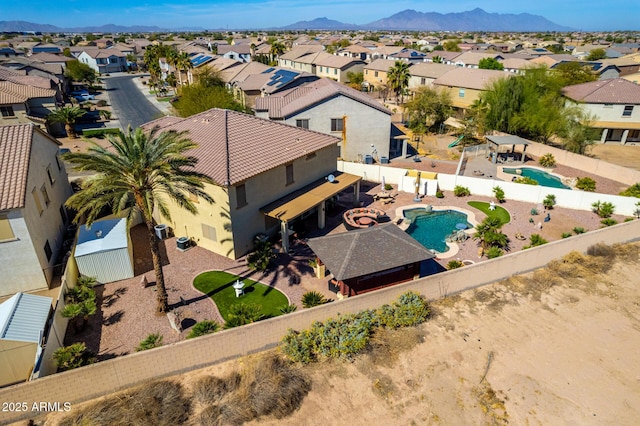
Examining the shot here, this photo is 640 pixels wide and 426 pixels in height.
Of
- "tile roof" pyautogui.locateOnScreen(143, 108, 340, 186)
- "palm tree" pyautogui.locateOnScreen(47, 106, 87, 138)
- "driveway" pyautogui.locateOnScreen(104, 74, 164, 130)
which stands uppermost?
"tile roof" pyautogui.locateOnScreen(143, 108, 340, 186)

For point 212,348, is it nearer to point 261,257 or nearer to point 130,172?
point 261,257

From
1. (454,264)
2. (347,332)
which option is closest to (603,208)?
(454,264)

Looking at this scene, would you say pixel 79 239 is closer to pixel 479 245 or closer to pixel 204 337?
pixel 204 337

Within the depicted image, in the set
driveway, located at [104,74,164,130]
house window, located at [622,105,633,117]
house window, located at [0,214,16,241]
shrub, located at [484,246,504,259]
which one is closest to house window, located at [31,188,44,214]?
house window, located at [0,214,16,241]

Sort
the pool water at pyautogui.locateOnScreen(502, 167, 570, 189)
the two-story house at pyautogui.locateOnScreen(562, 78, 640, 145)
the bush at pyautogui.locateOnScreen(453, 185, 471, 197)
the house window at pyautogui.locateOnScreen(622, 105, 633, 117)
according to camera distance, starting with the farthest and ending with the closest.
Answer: the two-story house at pyautogui.locateOnScreen(562, 78, 640, 145)
the house window at pyautogui.locateOnScreen(622, 105, 633, 117)
the pool water at pyautogui.locateOnScreen(502, 167, 570, 189)
the bush at pyautogui.locateOnScreen(453, 185, 471, 197)

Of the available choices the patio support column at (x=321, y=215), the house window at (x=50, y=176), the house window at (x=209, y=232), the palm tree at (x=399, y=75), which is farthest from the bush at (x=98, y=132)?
the palm tree at (x=399, y=75)

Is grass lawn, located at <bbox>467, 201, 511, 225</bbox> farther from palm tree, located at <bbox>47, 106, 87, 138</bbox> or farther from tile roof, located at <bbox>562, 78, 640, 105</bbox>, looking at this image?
palm tree, located at <bbox>47, 106, 87, 138</bbox>
